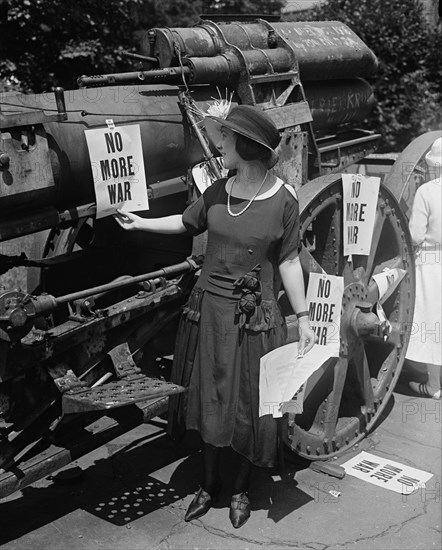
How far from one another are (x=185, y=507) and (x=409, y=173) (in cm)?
230

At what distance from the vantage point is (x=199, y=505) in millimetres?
3492

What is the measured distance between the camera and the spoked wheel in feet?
12.4

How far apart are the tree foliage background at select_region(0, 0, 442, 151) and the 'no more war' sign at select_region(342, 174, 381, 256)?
354 cm

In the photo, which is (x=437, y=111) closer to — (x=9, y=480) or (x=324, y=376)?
(x=324, y=376)

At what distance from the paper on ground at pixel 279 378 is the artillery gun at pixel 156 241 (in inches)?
14.0

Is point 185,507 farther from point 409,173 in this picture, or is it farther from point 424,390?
point 409,173

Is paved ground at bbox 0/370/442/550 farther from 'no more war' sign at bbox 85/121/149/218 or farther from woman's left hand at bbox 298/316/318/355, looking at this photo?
'no more war' sign at bbox 85/121/149/218

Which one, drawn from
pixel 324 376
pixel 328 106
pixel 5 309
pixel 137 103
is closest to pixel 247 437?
pixel 324 376

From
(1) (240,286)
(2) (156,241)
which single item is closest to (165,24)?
(2) (156,241)

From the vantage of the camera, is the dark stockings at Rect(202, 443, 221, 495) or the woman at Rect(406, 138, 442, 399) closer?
the dark stockings at Rect(202, 443, 221, 495)

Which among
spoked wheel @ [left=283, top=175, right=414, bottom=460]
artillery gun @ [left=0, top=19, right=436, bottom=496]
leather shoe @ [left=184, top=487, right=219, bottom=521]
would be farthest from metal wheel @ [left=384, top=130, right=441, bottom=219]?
leather shoe @ [left=184, top=487, right=219, bottom=521]

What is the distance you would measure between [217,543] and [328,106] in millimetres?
2482

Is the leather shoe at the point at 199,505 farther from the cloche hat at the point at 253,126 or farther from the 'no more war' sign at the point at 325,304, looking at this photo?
the cloche hat at the point at 253,126

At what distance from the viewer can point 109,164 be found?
3240 millimetres
